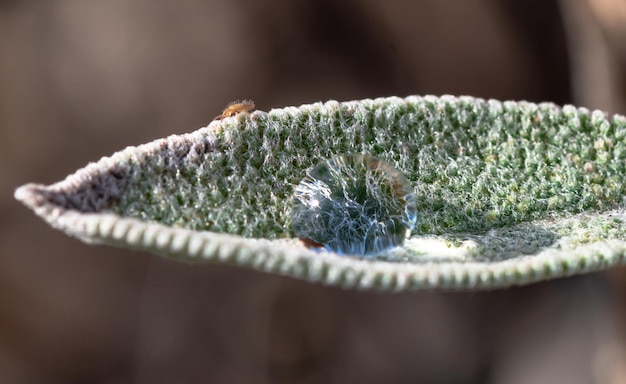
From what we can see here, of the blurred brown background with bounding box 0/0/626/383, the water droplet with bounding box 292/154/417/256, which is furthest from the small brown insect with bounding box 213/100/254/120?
the blurred brown background with bounding box 0/0/626/383

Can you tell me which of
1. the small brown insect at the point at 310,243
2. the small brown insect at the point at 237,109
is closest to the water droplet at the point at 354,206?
the small brown insect at the point at 310,243

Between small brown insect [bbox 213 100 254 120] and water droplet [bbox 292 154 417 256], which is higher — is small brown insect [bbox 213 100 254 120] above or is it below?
above

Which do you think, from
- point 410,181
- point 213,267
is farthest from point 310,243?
point 213,267

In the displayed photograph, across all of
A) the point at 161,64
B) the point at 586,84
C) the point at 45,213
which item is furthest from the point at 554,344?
the point at 45,213

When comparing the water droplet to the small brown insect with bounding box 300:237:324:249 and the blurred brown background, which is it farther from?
the blurred brown background

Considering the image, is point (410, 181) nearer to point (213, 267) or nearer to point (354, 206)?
point (354, 206)

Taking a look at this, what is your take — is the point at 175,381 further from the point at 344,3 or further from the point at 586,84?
the point at 586,84
